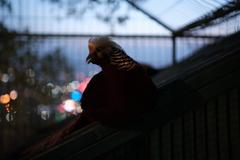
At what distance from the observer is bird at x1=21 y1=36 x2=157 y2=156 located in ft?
9.87

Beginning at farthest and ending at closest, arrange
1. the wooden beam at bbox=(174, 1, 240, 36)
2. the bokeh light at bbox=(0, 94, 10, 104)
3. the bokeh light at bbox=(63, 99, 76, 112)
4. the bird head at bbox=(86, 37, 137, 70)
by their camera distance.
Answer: the bokeh light at bbox=(63, 99, 76, 112), the bokeh light at bbox=(0, 94, 10, 104), the wooden beam at bbox=(174, 1, 240, 36), the bird head at bbox=(86, 37, 137, 70)

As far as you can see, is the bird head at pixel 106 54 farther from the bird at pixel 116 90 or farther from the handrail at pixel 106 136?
the handrail at pixel 106 136

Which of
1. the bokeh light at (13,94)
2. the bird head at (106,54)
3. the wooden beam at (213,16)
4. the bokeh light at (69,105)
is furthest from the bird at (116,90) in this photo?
the bokeh light at (69,105)

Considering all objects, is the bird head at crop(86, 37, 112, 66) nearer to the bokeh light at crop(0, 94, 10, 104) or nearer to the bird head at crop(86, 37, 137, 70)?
the bird head at crop(86, 37, 137, 70)

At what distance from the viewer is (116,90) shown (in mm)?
3113

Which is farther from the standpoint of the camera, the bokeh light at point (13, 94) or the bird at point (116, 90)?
the bokeh light at point (13, 94)

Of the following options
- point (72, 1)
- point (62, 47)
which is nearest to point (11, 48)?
point (62, 47)

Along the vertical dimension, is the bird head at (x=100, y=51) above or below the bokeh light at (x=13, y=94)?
above

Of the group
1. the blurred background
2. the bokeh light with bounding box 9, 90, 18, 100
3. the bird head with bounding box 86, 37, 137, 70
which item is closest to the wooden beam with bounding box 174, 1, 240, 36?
→ the blurred background

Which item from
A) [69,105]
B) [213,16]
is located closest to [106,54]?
[213,16]

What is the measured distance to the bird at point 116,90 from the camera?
9.87ft

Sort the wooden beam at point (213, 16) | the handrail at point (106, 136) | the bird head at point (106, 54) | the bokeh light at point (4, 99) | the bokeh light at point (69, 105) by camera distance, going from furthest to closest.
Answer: the bokeh light at point (69, 105), the bokeh light at point (4, 99), the wooden beam at point (213, 16), the bird head at point (106, 54), the handrail at point (106, 136)

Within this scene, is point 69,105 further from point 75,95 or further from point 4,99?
point 4,99

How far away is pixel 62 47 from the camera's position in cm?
804
